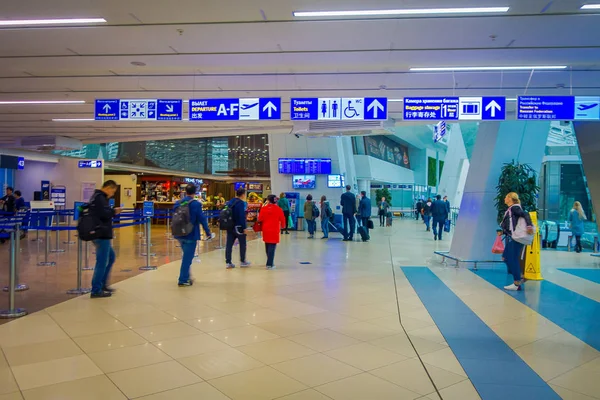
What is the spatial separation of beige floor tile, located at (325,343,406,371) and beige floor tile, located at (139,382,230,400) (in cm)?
120

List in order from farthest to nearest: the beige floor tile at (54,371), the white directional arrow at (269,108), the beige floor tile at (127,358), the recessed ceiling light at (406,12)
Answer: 1. the white directional arrow at (269,108)
2. the recessed ceiling light at (406,12)
3. the beige floor tile at (127,358)
4. the beige floor tile at (54,371)

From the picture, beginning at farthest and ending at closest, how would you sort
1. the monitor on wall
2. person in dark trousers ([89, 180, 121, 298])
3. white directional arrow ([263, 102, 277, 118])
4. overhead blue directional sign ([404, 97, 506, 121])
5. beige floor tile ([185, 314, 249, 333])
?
the monitor on wall, white directional arrow ([263, 102, 277, 118]), overhead blue directional sign ([404, 97, 506, 121]), person in dark trousers ([89, 180, 121, 298]), beige floor tile ([185, 314, 249, 333])

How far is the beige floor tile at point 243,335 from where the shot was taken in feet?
14.6

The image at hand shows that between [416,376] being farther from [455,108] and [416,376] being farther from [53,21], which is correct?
[455,108]

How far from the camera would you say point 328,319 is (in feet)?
17.5

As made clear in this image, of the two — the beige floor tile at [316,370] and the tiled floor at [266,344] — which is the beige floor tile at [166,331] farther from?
the beige floor tile at [316,370]

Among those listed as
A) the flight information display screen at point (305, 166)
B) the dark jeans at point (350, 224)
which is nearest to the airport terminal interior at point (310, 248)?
the dark jeans at point (350, 224)

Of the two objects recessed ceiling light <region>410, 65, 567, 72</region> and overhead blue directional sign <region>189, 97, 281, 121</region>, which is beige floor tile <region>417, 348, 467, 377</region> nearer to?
recessed ceiling light <region>410, 65, 567, 72</region>

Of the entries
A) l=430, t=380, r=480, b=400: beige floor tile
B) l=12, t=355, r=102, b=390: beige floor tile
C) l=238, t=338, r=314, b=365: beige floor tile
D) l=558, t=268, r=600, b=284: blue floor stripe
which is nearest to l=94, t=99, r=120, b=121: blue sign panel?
l=12, t=355, r=102, b=390: beige floor tile

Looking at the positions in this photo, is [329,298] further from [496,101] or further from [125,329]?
[496,101]

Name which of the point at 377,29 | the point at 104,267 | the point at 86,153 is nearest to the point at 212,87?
the point at 377,29

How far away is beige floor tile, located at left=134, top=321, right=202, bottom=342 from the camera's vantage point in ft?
15.0

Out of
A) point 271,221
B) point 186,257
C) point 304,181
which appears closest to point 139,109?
point 271,221

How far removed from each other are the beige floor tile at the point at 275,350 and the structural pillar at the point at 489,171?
254 inches
